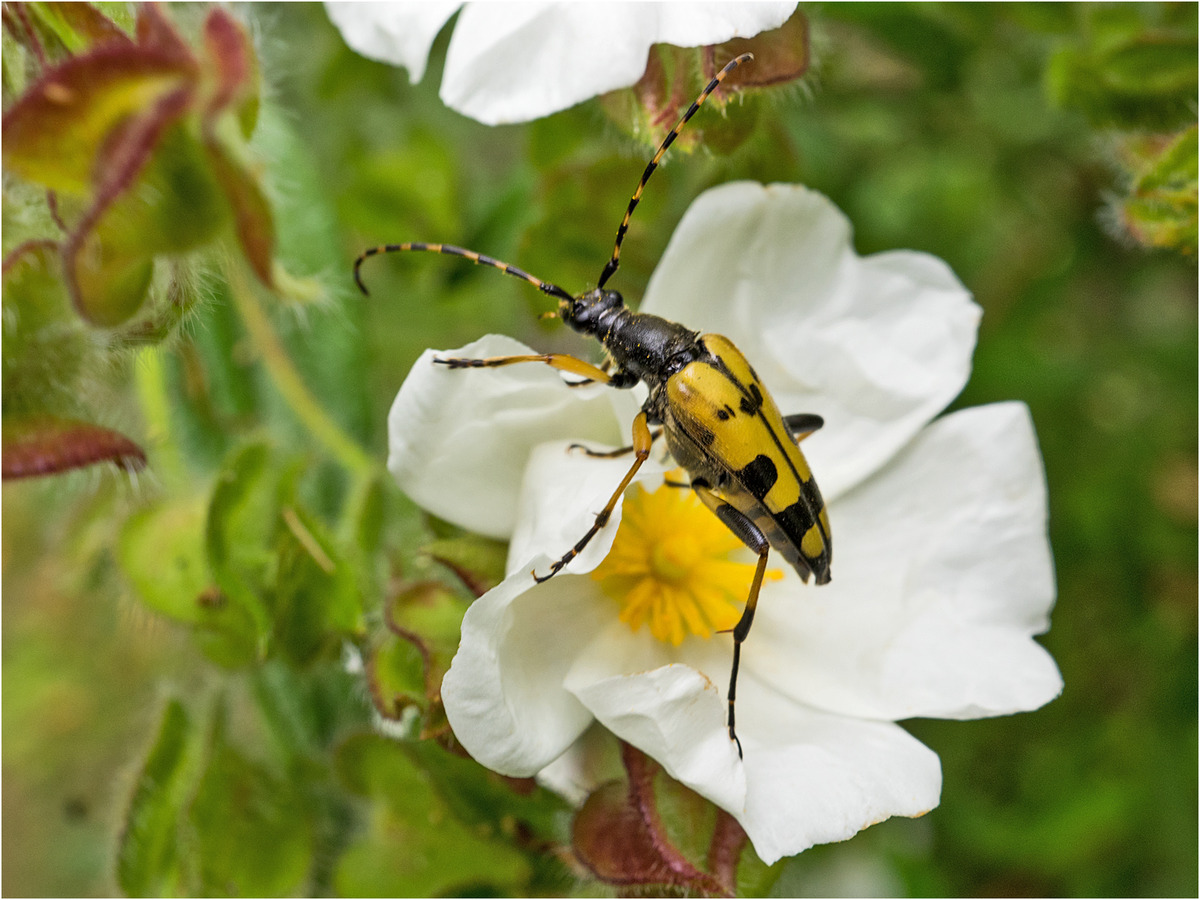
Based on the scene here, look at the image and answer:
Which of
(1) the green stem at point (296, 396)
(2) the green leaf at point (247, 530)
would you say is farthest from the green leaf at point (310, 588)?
(1) the green stem at point (296, 396)

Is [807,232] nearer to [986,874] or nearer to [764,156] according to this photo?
[764,156]

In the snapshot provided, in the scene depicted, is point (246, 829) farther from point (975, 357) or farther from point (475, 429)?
point (975, 357)

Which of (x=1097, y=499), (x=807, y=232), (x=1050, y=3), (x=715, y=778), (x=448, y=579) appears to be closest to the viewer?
(x=715, y=778)

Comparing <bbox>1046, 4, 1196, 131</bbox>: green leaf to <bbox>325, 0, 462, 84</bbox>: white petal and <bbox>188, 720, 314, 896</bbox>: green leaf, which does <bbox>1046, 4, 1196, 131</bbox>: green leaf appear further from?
<bbox>188, 720, 314, 896</bbox>: green leaf

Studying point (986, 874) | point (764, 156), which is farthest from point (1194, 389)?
point (764, 156)

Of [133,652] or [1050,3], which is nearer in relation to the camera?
[1050,3]

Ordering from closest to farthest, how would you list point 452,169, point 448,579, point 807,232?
point 448,579, point 807,232, point 452,169

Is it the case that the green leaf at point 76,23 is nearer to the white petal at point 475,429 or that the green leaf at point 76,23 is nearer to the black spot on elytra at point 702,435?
the white petal at point 475,429
